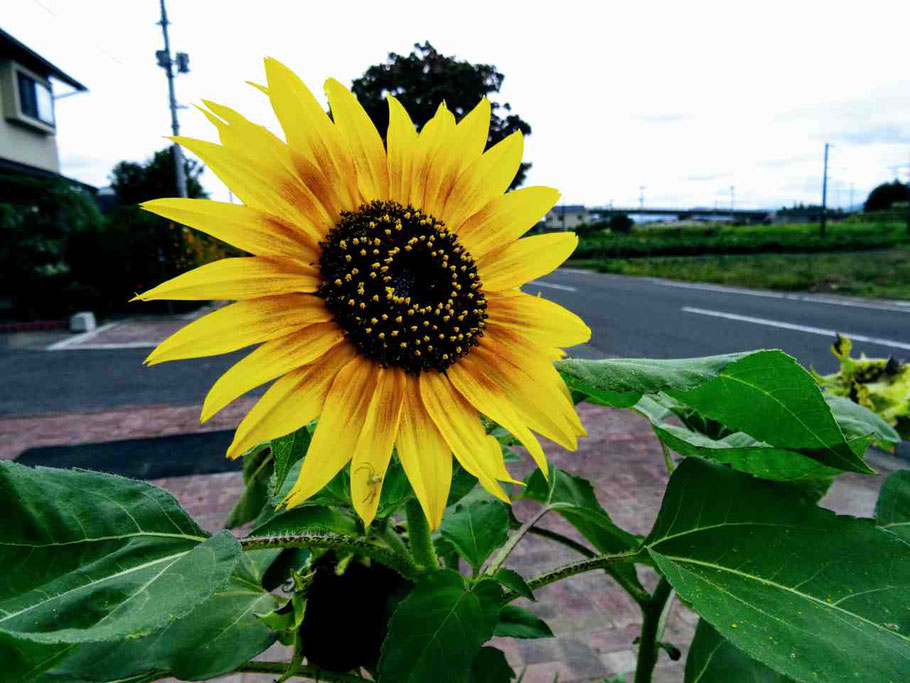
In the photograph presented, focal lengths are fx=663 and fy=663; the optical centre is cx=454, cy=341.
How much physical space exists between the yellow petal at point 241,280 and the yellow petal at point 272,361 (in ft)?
0.12

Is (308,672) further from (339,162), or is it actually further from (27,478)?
(339,162)

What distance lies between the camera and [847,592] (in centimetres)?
48

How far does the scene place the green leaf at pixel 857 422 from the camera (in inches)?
25.5

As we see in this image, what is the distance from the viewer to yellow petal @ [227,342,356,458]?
44 cm

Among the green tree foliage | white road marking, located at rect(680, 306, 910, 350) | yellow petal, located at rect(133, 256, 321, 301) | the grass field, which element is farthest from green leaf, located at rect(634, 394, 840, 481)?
the grass field

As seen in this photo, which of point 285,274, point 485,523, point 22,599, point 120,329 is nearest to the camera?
point 22,599

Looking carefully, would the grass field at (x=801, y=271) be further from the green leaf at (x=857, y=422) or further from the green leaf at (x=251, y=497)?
the green leaf at (x=251, y=497)

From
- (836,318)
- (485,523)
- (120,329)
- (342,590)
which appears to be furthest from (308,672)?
(836,318)

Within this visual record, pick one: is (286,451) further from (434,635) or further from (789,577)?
(789,577)

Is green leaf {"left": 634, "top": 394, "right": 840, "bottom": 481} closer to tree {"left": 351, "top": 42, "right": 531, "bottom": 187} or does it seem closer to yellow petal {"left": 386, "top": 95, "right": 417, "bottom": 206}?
yellow petal {"left": 386, "top": 95, "right": 417, "bottom": 206}

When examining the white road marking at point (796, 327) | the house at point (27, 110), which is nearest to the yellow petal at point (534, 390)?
the white road marking at point (796, 327)

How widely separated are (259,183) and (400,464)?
256 mm

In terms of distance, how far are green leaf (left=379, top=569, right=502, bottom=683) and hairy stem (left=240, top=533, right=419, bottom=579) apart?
6cm

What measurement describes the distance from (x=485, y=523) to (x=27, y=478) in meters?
0.41
